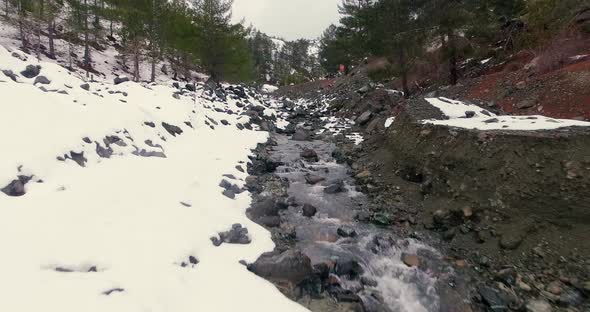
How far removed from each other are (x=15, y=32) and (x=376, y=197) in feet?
138

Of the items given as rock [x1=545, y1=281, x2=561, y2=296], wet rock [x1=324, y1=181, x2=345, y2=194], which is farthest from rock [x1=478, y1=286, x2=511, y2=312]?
wet rock [x1=324, y1=181, x2=345, y2=194]

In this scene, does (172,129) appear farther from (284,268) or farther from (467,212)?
(467,212)

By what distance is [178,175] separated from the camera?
8.48 meters

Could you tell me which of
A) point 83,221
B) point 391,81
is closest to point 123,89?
point 83,221

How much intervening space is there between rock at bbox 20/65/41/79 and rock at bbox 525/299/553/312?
585 inches

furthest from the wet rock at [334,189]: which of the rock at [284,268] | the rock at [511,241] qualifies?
the rock at [511,241]

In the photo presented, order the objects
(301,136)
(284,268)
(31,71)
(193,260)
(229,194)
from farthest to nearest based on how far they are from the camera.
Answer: (301,136) < (31,71) < (229,194) < (284,268) < (193,260)

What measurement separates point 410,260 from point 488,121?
19.2ft

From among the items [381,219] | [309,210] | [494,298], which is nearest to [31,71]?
[309,210]

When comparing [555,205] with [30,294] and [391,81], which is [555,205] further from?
[391,81]

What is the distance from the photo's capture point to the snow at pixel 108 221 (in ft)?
13.0

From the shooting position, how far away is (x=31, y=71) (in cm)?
1083

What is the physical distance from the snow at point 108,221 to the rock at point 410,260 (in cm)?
300

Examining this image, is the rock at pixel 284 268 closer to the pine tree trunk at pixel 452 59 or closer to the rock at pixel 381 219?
the rock at pixel 381 219
